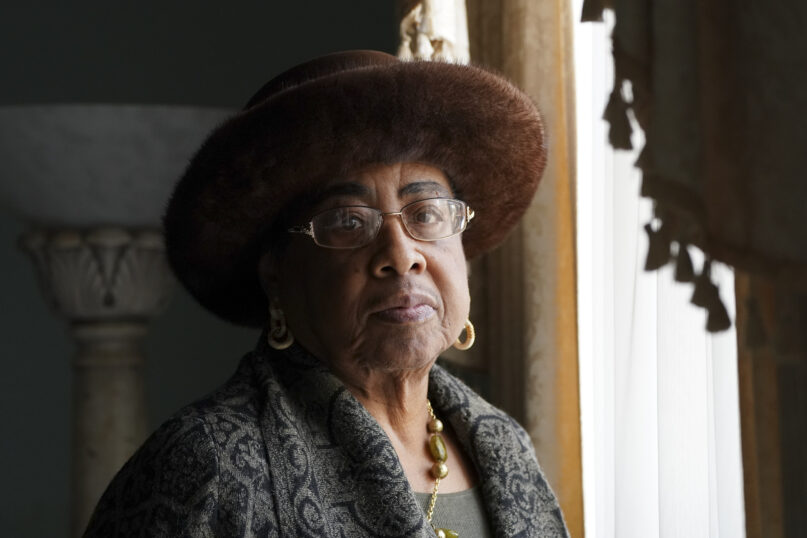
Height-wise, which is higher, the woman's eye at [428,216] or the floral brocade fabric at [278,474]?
the woman's eye at [428,216]

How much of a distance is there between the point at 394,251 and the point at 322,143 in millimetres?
172

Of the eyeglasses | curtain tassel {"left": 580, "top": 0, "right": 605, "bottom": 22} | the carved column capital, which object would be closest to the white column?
the carved column capital

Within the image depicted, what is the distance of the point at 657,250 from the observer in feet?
2.51

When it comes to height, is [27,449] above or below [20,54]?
below

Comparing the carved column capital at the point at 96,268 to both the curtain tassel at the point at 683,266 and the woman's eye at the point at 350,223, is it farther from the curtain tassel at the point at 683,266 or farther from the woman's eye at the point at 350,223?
the curtain tassel at the point at 683,266

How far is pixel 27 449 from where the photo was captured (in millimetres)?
3754

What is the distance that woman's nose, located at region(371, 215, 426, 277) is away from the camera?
1.34 m

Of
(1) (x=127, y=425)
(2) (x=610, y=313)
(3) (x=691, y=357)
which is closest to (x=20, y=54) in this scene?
(1) (x=127, y=425)

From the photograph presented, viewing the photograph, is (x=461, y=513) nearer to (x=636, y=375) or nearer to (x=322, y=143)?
(x=636, y=375)

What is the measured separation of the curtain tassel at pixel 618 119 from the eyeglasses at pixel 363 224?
606 mm

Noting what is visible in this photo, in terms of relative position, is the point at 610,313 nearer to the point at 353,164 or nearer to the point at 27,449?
the point at 353,164

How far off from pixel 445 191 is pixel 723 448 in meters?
0.53

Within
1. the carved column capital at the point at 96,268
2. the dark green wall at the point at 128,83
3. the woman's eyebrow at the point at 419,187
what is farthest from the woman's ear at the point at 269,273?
the dark green wall at the point at 128,83

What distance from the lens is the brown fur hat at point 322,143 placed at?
1309 millimetres
